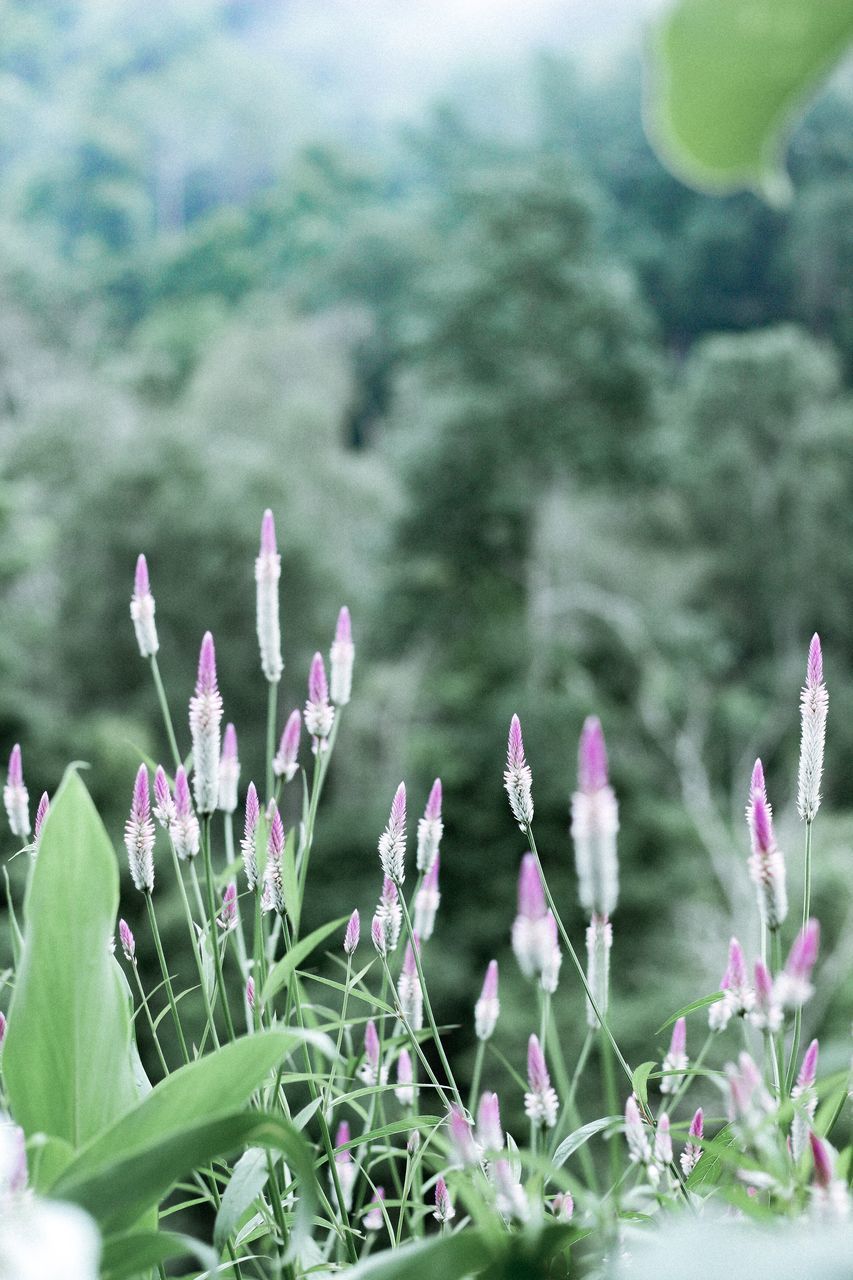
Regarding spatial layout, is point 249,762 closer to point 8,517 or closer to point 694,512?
point 8,517

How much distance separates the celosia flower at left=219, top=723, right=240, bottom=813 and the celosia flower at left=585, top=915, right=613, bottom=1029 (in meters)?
0.16

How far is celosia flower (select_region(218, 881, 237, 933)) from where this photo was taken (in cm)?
46

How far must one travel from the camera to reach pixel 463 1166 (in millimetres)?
291

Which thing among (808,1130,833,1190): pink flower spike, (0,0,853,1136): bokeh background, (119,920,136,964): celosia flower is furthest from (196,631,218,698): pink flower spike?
(0,0,853,1136): bokeh background

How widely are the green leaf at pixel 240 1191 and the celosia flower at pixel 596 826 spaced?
0.51ft

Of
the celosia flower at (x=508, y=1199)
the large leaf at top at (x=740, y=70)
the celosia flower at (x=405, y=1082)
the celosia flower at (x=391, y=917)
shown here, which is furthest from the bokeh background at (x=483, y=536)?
the large leaf at top at (x=740, y=70)

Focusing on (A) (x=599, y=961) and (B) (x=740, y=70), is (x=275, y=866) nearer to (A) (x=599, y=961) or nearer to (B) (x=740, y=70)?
(A) (x=599, y=961)

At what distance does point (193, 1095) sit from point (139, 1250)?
3cm

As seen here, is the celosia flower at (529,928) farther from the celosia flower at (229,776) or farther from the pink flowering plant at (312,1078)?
the celosia flower at (229,776)

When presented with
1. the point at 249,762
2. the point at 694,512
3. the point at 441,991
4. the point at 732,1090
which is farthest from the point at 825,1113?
the point at 694,512

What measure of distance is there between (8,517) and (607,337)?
4.60 m

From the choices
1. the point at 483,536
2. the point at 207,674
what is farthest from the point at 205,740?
the point at 483,536

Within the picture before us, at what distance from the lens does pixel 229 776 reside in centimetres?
49

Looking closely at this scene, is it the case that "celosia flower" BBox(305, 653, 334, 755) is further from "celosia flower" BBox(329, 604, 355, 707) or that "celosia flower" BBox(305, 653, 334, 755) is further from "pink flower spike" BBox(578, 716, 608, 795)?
"pink flower spike" BBox(578, 716, 608, 795)
